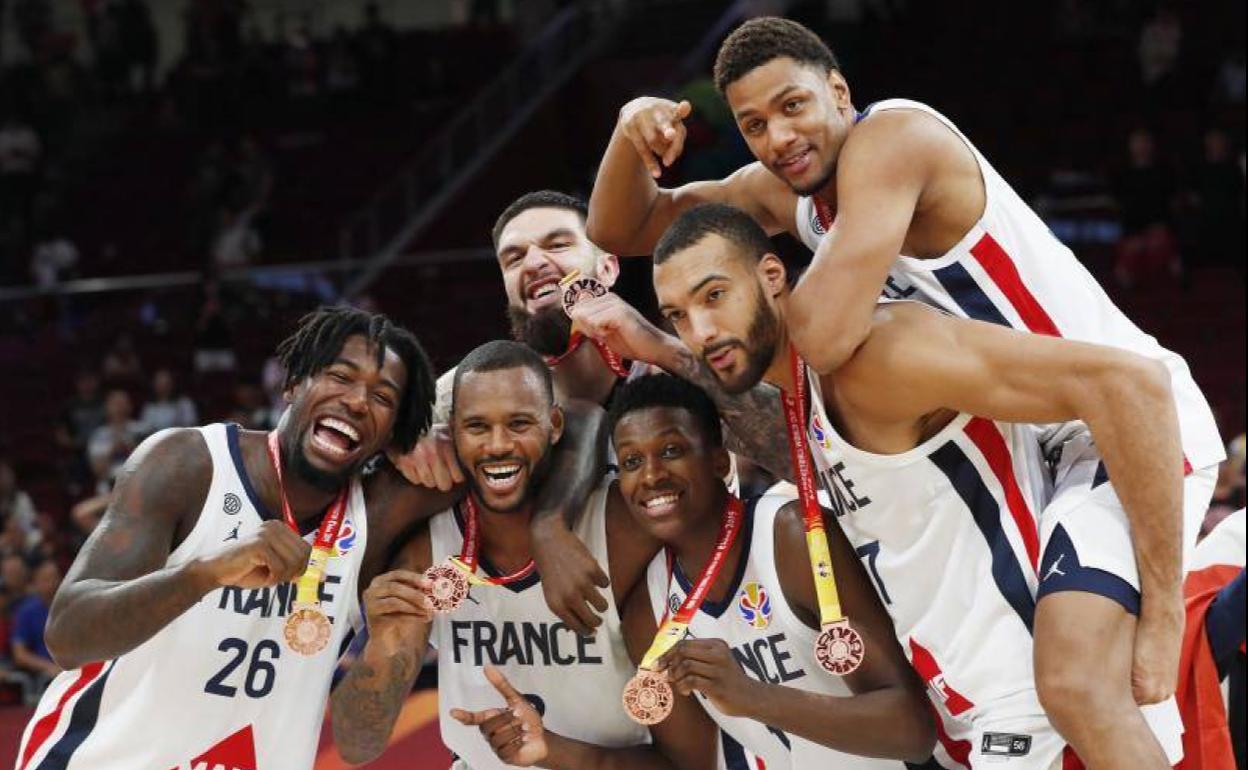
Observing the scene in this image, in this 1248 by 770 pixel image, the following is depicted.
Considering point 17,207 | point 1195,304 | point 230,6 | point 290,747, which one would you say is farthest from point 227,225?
point 290,747

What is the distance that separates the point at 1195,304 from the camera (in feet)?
37.9

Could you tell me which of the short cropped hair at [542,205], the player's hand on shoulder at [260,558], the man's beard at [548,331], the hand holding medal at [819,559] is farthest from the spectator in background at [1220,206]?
the player's hand on shoulder at [260,558]

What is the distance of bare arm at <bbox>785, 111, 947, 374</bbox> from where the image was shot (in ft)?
12.7

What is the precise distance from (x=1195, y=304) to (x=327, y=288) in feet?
23.8

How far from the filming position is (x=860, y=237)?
3.91 meters

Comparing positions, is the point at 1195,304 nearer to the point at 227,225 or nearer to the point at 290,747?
the point at 290,747

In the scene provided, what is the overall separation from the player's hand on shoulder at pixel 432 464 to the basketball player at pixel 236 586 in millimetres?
97

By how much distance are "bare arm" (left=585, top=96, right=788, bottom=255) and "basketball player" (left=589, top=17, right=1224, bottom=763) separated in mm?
193

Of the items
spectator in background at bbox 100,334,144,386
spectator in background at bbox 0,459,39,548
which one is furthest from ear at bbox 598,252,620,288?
spectator in background at bbox 100,334,144,386

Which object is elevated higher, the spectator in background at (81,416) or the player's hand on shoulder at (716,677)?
the spectator in background at (81,416)

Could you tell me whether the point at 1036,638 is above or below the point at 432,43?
below

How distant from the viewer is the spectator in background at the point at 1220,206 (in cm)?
1122

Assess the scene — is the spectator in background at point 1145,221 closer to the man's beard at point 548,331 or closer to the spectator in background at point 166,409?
the spectator in background at point 166,409

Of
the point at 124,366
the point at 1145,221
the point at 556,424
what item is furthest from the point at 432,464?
the point at 124,366
